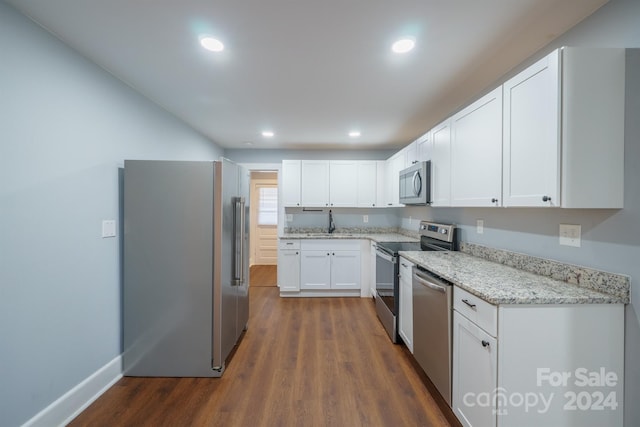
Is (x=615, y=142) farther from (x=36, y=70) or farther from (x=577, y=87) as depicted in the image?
(x=36, y=70)

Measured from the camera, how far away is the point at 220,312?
2.14m

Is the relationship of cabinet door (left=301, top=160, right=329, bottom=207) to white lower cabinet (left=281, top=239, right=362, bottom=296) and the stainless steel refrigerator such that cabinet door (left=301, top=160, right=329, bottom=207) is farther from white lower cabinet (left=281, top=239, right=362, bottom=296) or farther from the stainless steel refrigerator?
the stainless steel refrigerator

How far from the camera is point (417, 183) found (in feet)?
9.14

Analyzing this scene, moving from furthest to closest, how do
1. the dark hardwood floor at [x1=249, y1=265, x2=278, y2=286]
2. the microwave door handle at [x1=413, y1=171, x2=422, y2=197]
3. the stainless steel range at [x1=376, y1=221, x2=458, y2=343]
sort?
1. the dark hardwood floor at [x1=249, y1=265, x2=278, y2=286]
2. the microwave door handle at [x1=413, y1=171, x2=422, y2=197]
3. the stainless steel range at [x1=376, y1=221, x2=458, y2=343]

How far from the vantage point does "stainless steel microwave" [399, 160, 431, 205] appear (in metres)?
2.64

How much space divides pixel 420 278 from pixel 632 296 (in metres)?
1.06

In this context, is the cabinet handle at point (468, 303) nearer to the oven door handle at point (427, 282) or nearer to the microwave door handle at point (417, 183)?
the oven door handle at point (427, 282)

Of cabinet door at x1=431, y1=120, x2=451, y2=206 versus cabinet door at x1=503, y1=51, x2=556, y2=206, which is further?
cabinet door at x1=431, y1=120, x2=451, y2=206

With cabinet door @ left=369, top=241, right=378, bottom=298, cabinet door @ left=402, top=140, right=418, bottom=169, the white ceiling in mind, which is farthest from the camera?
cabinet door @ left=369, top=241, right=378, bottom=298

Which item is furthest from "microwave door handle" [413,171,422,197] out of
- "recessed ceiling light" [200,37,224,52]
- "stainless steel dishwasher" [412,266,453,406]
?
"recessed ceiling light" [200,37,224,52]

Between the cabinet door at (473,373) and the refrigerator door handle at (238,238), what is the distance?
1.81 metres

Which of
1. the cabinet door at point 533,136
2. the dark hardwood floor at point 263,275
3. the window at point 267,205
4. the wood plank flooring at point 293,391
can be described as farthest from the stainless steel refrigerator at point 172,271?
the window at point 267,205

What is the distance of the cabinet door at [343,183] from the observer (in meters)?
4.31

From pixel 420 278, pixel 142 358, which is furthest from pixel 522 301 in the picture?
pixel 142 358
